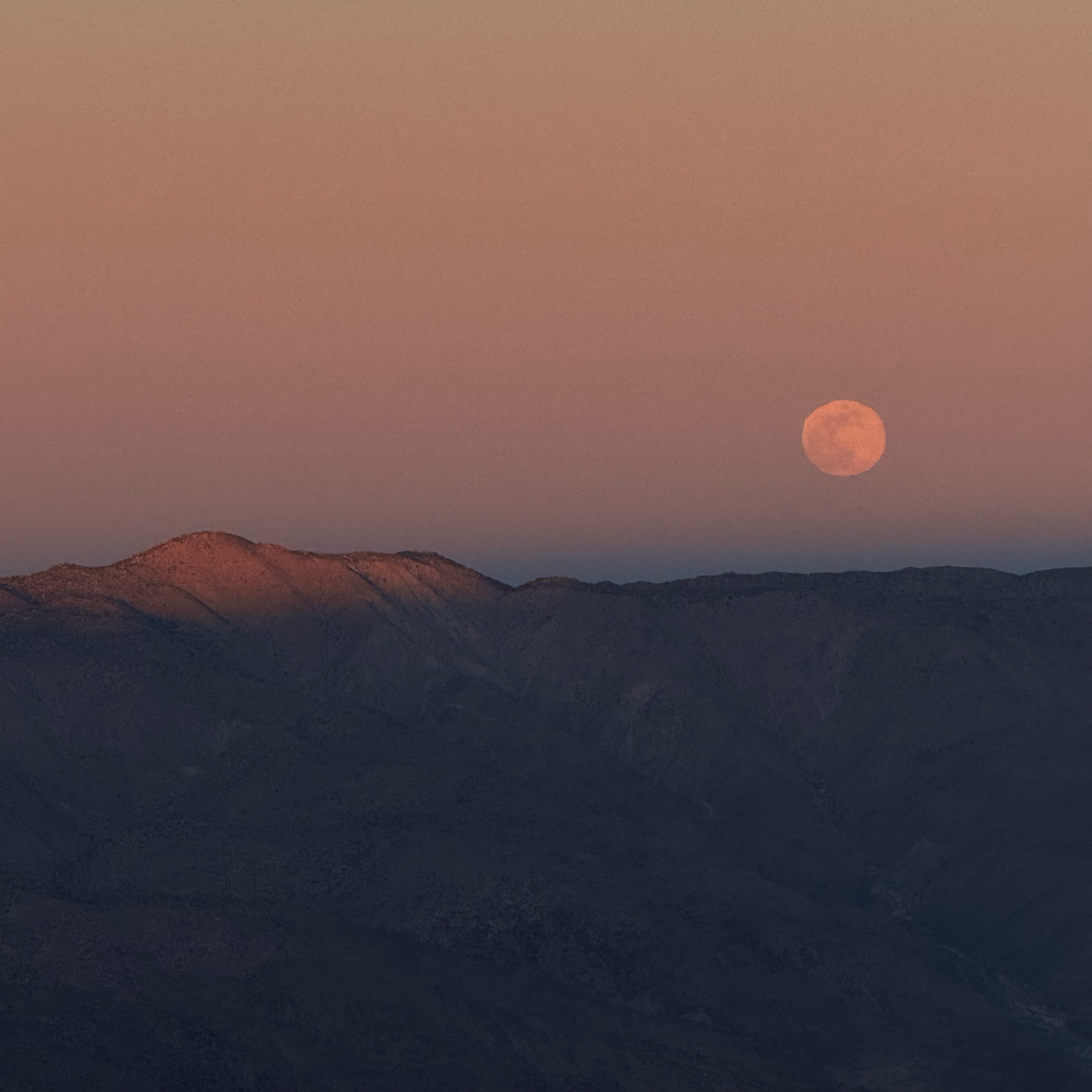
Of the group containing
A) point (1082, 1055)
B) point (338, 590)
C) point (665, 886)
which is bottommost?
point (1082, 1055)

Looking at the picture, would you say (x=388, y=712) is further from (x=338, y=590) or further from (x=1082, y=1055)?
(x=1082, y=1055)

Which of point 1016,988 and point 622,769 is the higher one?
point 622,769

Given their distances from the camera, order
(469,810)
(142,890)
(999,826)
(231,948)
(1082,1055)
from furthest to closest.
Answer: (999,826) < (469,810) < (142,890) < (1082,1055) < (231,948)

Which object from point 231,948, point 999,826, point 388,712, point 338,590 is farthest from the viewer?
point 338,590

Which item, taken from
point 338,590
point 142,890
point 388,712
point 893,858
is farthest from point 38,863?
point 893,858

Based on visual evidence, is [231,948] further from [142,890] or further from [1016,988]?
[1016,988]

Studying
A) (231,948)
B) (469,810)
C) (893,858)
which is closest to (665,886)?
(469,810)

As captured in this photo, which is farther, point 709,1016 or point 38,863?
point 38,863
